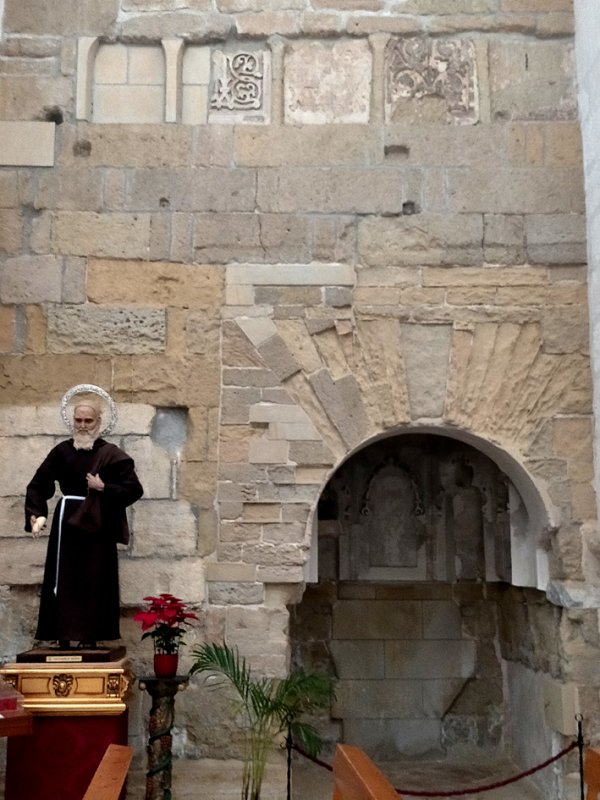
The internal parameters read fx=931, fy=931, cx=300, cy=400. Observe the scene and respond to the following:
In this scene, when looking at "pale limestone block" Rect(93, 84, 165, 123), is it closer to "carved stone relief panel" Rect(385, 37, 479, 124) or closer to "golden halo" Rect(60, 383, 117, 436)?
"carved stone relief panel" Rect(385, 37, 479, 124)

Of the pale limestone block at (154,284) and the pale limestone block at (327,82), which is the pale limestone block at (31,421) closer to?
the pale limestone block at (154,284)

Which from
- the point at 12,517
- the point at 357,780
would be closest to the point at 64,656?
the point at 12,517

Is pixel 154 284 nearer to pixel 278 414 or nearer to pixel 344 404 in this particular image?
pixel 278 414

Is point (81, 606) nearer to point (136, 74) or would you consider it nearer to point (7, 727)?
point (7, 727)

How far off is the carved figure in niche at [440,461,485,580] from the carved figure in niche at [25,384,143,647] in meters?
2.88

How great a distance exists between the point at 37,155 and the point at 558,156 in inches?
121

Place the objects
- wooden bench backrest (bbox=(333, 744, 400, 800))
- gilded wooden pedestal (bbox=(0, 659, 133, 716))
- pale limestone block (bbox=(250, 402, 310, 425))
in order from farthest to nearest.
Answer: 1. pale limestone block (bbox=(250, 402, 310, 425))
2. gilded wooden pedestal (bbox=(0, 659, 133, 716))
3. wooden bench backrest (bbox=(333, 744, 400, 800))

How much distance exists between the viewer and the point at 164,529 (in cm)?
510

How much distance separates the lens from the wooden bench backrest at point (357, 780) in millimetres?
2189

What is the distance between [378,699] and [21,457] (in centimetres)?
312

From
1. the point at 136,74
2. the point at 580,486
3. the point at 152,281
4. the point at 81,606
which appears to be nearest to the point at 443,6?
the point at 136,74

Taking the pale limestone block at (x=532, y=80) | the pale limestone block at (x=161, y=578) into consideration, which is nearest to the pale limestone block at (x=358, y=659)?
the pale limestone block at (x=161, y=578)

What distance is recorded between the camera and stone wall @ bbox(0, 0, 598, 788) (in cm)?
511

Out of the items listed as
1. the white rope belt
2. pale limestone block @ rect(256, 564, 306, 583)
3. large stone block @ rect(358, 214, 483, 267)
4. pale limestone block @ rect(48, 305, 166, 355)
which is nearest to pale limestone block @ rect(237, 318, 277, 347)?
pale limestone block @ rect(48, 305, 166, 355)
